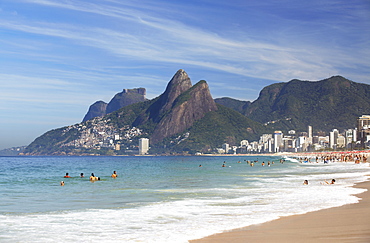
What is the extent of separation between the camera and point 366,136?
175 meters

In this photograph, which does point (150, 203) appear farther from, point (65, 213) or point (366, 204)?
point (366, 204)

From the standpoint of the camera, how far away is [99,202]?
722 inches

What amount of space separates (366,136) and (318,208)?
577 feet

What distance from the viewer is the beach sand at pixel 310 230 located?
9.07m

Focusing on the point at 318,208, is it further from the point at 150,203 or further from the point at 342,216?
the point at 150,203

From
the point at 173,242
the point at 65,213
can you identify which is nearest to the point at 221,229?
the point at 173,242

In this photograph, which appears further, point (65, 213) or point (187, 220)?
point (65, 213)

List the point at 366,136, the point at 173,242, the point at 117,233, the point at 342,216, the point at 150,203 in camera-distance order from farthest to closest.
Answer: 1. the point at 366,136
2. the point at 150,203
3. the point at 342,216
4. the point at 117,233
5. the point at 173,242

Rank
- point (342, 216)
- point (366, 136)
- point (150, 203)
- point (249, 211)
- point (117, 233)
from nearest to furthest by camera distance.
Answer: point (117, 233)
point (342, 216)
point (249, 211)
point (150, 203)
point (366, 136)

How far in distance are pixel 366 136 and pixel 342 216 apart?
178089mm

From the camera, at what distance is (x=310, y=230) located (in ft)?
33.2

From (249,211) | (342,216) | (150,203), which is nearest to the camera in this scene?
(342,216)

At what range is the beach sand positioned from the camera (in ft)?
29.8

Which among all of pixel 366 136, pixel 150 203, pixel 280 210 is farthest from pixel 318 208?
pixel 366 136
